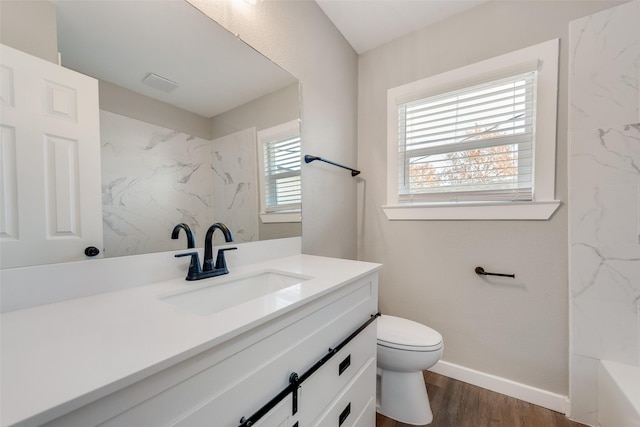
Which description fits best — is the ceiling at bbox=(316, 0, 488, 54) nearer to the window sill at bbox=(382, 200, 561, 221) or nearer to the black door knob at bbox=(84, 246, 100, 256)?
the window sill at bbox=(382, 200, 561, 221)

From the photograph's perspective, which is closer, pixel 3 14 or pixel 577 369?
pixel 3 14

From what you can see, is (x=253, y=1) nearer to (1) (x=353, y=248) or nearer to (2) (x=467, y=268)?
(1) (x=353, y=248)

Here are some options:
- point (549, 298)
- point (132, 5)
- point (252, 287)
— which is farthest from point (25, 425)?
point (549, 298)

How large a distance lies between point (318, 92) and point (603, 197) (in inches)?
63.7

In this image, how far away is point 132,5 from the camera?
812mm

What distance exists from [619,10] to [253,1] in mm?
1753

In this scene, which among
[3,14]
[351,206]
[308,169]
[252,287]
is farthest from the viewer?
[351,206]

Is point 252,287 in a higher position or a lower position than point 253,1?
lower

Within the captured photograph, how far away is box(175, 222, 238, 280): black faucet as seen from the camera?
0.91m

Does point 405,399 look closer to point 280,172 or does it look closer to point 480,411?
point 480,411

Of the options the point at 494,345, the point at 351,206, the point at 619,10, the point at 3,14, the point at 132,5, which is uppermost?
the point at 619,10

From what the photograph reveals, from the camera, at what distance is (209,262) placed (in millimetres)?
959

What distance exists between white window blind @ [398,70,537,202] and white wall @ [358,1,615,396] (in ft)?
0.47

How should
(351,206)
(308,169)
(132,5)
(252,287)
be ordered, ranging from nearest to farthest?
(132,5) < (252,287) < (308,169) < (351,206)
